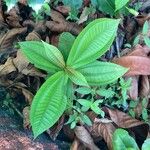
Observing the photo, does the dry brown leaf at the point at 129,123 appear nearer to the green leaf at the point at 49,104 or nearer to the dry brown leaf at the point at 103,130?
the dry brown leaf at the point at 103,130

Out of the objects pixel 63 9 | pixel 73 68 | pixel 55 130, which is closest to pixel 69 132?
pixel 55 130

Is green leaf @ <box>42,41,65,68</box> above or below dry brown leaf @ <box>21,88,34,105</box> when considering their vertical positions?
above

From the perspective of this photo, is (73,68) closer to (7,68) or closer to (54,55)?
(54,55)

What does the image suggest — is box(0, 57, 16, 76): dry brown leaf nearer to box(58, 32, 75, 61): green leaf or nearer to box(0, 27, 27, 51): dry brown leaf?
box(0, 27, 27, 51): dry brown leaf

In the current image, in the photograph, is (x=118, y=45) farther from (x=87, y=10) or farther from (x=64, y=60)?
(x=64, y=60)

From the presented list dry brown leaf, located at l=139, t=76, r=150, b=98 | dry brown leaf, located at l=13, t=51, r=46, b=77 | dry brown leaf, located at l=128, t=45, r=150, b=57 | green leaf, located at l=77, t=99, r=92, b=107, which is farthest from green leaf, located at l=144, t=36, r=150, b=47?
dry brown leaf, located at l=13, t=51, r=46, b=77

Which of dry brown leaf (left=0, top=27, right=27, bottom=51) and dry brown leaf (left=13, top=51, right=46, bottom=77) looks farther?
dry brown leaf (left=0, top=27, right=27, bottom=51)

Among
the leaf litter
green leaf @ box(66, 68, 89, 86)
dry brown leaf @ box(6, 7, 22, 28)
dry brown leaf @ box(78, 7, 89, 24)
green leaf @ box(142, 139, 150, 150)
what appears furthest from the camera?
dry brown leaf @ box(6, 7, 22, 28)

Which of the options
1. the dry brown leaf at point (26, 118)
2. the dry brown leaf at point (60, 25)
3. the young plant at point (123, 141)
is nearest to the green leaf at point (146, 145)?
the young plant at point (123, 141)
